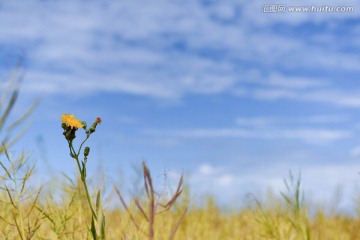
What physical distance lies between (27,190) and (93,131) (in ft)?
1.83

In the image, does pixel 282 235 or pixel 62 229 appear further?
pixel 282 235

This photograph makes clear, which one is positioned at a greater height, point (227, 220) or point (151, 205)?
point (227, 220)

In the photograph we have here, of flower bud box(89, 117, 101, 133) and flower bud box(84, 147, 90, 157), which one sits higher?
flower bud box(89, 117, 101, 133)

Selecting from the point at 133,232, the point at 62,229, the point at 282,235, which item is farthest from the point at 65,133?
the point at 282,235

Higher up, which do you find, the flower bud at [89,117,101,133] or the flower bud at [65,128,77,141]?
the flower bud at [89,117,101,133]

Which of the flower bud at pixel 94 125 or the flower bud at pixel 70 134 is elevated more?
the flower bud at pixel 94 125

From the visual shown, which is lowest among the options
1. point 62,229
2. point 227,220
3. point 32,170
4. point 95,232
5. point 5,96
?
point 95,232

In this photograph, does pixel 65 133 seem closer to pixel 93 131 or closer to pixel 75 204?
pixel 93 131

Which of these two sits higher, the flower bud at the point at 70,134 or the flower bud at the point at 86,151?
the flower bud at the point at 70,134

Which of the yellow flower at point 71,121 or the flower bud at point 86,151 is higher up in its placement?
the yellow flower at point 71,121

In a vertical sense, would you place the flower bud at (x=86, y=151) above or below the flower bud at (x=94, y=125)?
below

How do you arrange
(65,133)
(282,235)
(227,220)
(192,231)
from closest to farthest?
(65,133)
(282,235)
(192,231)
(227,220)

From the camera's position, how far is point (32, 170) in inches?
82.1

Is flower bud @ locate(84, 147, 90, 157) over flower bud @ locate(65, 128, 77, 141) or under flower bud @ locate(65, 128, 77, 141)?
under
